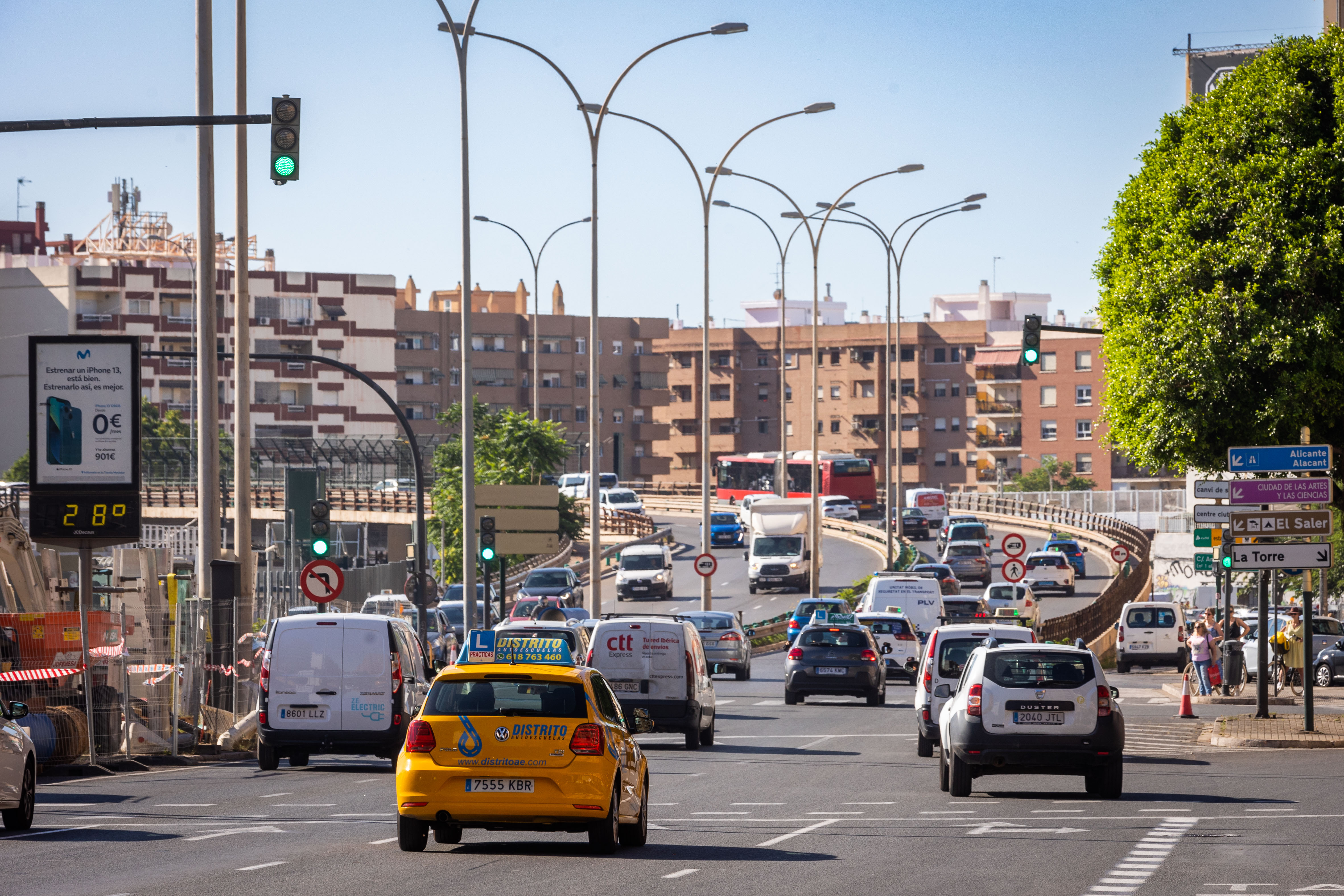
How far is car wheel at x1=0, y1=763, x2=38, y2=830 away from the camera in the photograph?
15.1 m

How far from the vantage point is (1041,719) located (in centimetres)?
1816

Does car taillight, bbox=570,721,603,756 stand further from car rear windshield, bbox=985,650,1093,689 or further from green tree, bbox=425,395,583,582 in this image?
green tree, bbox=425,395,583,582

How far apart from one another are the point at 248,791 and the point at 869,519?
89093 millimetres

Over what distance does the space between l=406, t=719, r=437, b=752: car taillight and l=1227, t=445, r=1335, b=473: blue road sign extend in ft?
50.2

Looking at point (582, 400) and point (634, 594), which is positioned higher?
point (582, 400)

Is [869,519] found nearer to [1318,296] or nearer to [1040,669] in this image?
[1318,296]

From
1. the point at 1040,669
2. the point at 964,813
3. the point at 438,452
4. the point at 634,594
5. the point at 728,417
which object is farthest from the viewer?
the point at 728,417

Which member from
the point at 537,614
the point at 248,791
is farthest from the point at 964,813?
the point at 537,614

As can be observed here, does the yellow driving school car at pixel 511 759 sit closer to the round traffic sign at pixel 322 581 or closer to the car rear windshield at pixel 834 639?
the round traffic sign at pixel 322 581

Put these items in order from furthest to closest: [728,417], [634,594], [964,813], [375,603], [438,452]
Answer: [728,417], [438,452], [634,594], [375,603], [964,813]

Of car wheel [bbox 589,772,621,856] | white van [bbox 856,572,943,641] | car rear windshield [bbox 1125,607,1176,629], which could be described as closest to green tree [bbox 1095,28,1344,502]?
car wheel [bbox 589,772,621,856]

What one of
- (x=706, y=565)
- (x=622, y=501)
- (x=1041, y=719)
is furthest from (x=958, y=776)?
(x=622, y=501)

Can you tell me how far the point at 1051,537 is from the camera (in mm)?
91625

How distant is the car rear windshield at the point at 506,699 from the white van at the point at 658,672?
11.6 metres
